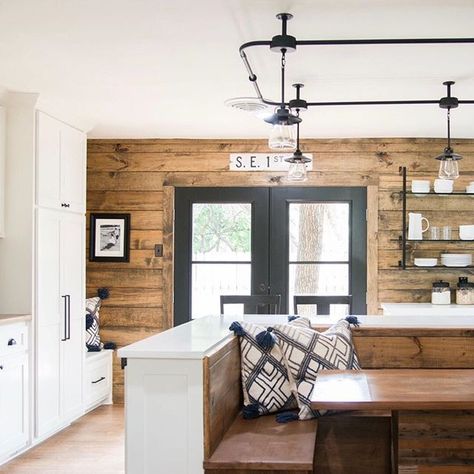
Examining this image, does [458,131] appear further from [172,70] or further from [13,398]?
[13,398]

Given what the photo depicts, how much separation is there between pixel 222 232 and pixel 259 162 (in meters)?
0.72

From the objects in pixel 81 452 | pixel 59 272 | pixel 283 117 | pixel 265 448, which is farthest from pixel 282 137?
pixel 81 452

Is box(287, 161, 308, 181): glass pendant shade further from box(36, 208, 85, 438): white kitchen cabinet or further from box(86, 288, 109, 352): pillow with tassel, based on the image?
box(86, 288, 109, 352): pillow with tassel

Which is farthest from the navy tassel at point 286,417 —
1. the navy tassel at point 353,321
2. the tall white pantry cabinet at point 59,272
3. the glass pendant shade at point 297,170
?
the tall white pantry cabinet at point 59,272

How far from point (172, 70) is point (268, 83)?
645 millimetres

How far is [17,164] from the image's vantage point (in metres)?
4.69

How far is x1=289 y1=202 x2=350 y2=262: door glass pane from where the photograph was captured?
6.13m

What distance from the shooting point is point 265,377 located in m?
3.13

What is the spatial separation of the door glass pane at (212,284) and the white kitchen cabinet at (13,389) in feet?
6.55

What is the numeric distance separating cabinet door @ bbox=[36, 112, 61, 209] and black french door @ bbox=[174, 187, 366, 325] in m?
1.45

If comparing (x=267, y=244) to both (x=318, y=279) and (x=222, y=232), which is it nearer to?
(x=222, y=232)

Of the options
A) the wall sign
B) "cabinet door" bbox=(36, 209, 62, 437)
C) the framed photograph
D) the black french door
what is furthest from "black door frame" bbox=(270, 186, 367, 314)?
"cabinet door" bbox=(36, 209, 62, 437)

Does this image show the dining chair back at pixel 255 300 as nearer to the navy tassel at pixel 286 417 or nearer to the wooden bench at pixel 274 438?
the wooden bench at pixel 274 438

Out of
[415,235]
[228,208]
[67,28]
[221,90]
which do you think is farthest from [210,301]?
[67,28]
